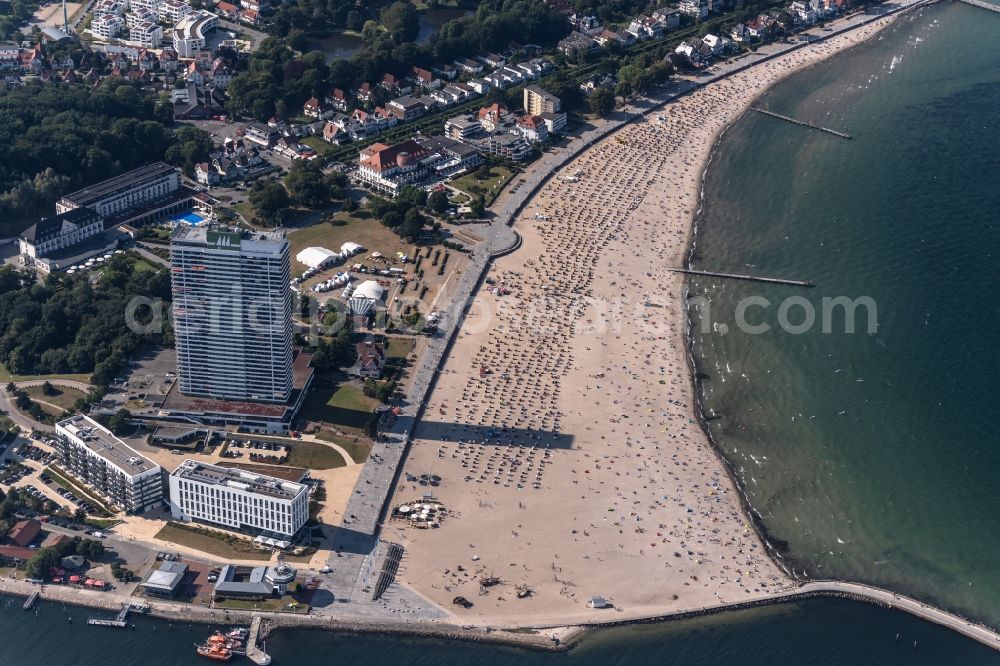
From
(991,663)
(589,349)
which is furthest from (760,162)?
(991,663)

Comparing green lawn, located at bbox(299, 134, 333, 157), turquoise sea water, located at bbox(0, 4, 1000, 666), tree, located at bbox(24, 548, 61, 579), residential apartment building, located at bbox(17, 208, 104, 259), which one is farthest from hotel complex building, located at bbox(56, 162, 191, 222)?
turquoise sea water, located at bbox(0, 4, 1000, 666)

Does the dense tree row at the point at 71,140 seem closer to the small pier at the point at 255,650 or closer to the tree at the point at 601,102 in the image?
the tree at the point at 601,102

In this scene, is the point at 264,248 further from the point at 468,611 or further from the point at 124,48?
the point at 124,48

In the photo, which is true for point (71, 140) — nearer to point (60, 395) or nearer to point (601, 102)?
point (60, 395)

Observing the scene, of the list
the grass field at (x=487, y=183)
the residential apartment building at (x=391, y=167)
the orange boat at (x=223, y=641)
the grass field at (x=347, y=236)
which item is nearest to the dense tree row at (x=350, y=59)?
the residential apartment building at (x=391, y=167)

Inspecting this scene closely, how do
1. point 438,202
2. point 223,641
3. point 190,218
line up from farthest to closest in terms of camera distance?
point 190,218
point 438,202
point 223,641

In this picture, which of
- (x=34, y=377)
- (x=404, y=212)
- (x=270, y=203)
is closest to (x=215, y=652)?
(x=34, y=377)

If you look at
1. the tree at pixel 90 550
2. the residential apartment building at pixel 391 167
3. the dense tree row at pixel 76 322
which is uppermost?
the residential apartment building at pixel 391 167
